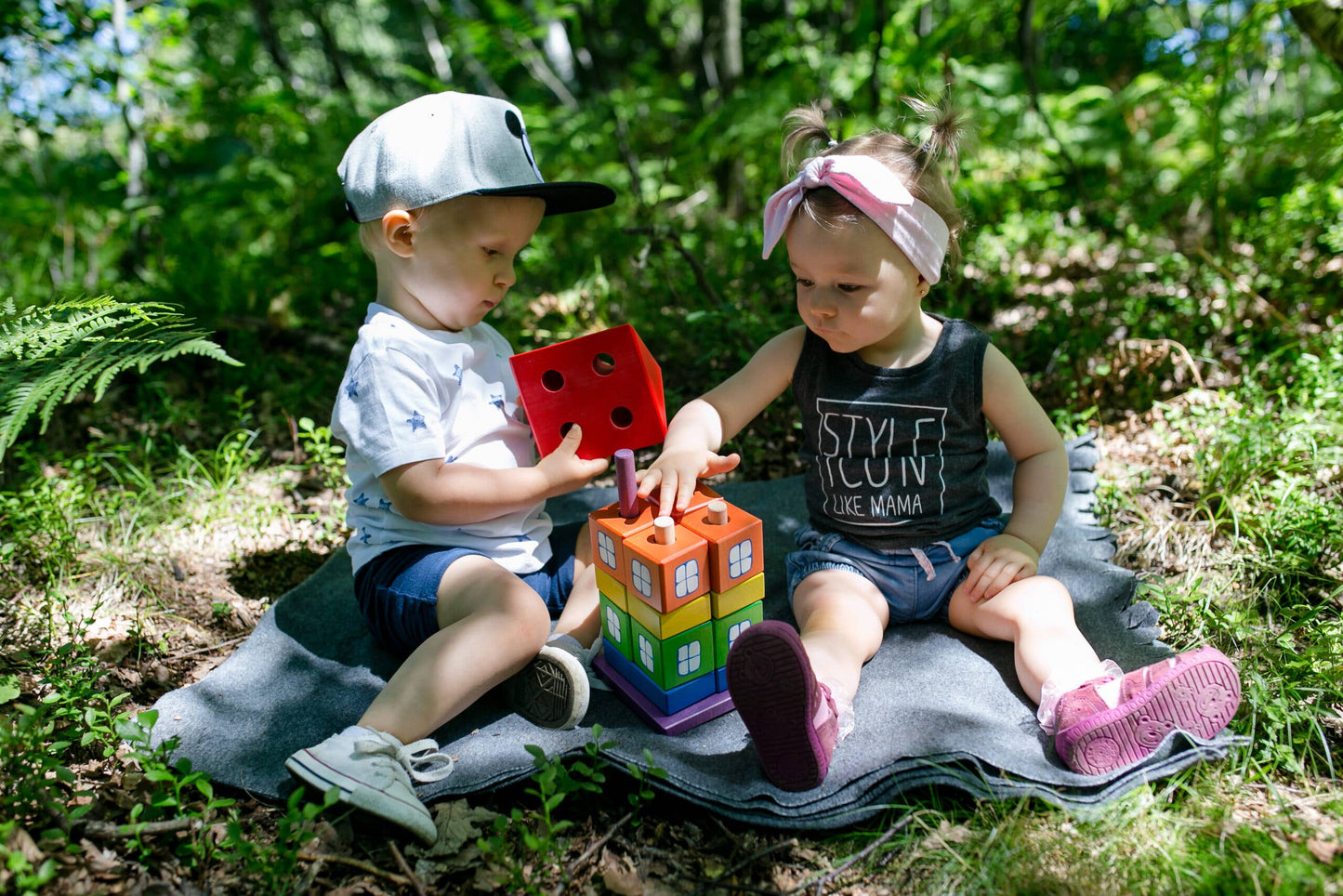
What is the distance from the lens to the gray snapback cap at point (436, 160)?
2.01 meters

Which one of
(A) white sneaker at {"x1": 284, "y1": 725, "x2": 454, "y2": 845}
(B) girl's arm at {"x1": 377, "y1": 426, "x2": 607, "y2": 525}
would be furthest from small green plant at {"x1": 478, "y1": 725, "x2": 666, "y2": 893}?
(B) girl's arm at {"x1": 377, "y1": 426, "x2": 607, "y2": 525}

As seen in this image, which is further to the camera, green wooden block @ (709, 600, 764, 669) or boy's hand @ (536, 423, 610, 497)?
boy's hand @ (536, 423, 610, 497)

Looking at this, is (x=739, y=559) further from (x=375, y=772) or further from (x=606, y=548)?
(x=375, y=772)

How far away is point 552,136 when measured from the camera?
480 cm

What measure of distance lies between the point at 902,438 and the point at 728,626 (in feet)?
2.22

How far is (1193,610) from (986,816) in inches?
37.6

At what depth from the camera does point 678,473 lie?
1.99 metres

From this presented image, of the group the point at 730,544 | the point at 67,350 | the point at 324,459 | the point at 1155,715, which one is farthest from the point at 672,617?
the point at 324,459

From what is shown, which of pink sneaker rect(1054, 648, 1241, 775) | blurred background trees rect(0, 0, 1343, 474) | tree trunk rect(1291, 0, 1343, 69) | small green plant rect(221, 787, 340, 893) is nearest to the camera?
small green plant rect(221, 787, 340, 893)

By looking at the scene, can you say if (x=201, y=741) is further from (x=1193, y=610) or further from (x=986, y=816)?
(x=1193, y=610)

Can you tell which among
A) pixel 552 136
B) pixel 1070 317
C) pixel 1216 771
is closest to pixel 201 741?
pixel 1216 771

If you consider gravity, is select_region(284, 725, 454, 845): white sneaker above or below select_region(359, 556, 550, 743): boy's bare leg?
below

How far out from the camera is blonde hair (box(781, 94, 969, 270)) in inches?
75.8

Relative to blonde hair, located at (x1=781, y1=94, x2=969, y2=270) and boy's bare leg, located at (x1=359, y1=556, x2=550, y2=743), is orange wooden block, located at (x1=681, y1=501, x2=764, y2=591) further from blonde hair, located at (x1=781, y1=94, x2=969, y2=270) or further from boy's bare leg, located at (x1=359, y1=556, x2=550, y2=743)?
blonde hair, located at (x1=781, y1=94, x2=969, y2=270)
